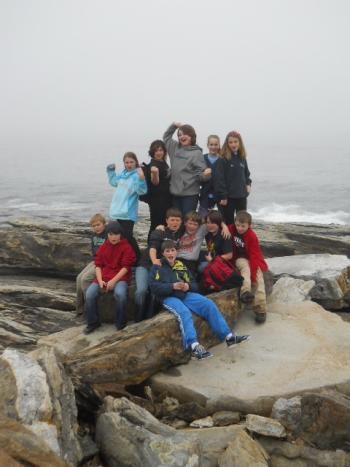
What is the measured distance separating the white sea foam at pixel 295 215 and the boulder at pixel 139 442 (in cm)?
4496

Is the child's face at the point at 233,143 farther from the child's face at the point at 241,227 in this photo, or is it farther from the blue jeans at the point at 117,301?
the blue jeans at the point at 117,301

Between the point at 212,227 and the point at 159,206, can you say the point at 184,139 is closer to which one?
the point at 159,206

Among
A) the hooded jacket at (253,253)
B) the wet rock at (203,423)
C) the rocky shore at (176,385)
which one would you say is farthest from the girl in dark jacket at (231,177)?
the wet rock at (203,423)

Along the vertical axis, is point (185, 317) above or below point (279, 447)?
above

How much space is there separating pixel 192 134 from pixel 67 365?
5.90m

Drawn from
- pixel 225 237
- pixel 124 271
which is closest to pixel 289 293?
pixel 225 237

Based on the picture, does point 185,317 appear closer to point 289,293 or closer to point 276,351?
point 276,351

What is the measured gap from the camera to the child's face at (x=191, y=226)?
10555 millimetres

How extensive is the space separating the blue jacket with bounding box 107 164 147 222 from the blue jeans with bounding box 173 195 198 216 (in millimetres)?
896

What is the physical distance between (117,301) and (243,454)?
4227 millimetres

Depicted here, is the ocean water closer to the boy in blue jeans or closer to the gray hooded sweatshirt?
the gray hooded sweatshirt

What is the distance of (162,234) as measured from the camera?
1038cm

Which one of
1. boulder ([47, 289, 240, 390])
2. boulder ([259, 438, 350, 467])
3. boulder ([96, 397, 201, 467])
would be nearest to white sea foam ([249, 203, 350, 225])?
boulder ([47, 289, 240, 390])

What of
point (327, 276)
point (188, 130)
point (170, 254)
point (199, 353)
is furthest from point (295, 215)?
point (199, 353)
